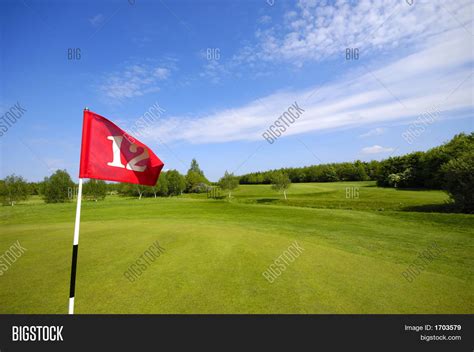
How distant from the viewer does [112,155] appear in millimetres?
6297

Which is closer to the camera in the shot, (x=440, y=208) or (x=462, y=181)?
(x=462, y=181)

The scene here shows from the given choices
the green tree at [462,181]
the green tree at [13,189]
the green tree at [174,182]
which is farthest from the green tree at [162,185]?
the green tree at [462,181]

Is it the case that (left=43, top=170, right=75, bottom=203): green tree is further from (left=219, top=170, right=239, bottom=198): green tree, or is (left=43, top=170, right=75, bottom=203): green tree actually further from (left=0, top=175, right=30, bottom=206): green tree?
(left=219, top=170, right=239, bottom=198): green tree

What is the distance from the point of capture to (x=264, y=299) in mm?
5625

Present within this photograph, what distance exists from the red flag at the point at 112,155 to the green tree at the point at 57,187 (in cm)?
7402

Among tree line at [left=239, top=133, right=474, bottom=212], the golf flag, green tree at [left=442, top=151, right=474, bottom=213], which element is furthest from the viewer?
tree line at [left=239, top=133, right=474, bottom=212]

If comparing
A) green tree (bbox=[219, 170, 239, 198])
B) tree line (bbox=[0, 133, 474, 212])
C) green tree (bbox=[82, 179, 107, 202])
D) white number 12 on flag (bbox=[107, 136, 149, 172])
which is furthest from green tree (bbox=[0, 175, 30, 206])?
white number 12 on flag (bbox=[107, 136, 149, 172])

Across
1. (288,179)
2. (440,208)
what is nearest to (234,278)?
(440,208)

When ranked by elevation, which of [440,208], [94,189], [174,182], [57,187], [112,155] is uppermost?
[174,182]

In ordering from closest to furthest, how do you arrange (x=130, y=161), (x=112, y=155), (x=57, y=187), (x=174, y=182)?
(x=112, y=155) < (x=130, y=161) < (x=57, y=187) < (x=174, y=182)

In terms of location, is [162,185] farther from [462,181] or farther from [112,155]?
[112,155]

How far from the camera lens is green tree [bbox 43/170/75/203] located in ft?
211

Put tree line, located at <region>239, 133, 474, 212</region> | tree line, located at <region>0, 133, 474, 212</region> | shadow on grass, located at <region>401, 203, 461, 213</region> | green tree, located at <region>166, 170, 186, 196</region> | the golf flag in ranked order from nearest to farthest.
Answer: the golf flag, tree line, located at <region>239, 133, 474, 212</region>, shadow on grass, located at <region>401, 203, 461, 213</region>, tree line, located at <region>0, 133, 474, 212</region>, green tree, located at <region>166, 170, 186, 196</region>
